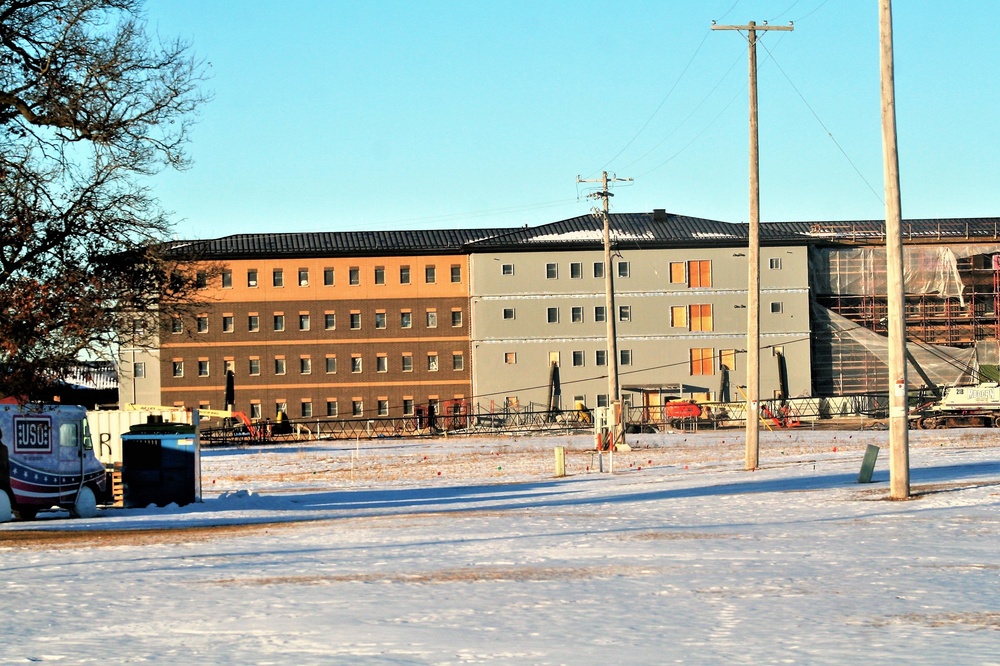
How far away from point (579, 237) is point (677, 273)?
7.46 m

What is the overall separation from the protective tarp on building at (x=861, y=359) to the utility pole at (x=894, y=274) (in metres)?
64.3

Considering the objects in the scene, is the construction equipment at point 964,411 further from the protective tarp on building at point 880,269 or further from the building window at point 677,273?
the building window at point 677,273

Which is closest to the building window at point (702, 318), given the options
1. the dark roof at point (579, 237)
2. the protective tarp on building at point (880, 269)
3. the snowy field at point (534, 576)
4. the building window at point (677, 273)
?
the building window at point (677, 273)

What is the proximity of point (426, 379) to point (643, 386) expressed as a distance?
15.8m

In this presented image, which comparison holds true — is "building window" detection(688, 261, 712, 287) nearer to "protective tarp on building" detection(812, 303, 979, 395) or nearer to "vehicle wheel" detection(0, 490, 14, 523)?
"protective tarp on building" detection(812, 303, 979, 395)

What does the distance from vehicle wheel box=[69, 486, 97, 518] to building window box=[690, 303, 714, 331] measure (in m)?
66.9

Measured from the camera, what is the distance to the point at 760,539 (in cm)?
1761

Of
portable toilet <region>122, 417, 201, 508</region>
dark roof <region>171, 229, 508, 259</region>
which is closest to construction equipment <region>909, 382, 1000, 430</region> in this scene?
dark roof <region>171, 229, 508, 259</region>

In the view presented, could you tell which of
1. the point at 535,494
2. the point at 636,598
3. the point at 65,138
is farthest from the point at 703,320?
the point at 636,598

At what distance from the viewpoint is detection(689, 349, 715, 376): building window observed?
292ft

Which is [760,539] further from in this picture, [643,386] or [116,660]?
[643,386]

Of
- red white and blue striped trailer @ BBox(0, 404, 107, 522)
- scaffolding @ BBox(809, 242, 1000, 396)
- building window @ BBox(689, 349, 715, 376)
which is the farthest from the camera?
building window @ BBox(689, 349, 715, 376)

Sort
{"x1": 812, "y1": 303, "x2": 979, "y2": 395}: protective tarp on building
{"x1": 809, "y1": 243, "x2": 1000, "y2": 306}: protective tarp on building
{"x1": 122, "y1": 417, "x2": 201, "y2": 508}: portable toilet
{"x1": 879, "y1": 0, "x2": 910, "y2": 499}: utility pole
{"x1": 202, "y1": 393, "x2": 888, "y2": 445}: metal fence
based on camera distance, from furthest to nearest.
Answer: {"x1": 809, "y1": 243, "x2": 1000, "y2": 306}: protective tarp on building → {"x1": 812, "y1": 303, "x2": 979, "y2": 395}: protective tarp on building → {"x1": 202, "y1": 393, "x2": 888, "y2": 445}: metal fence → {"x1": 122, "y1": 417, "x2": 201, "y2": 508}: portable toilet → {"x1": 879, "y1": 0, "x2": 910, "y2": 499}: utility pole

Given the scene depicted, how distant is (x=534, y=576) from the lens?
551 inches
